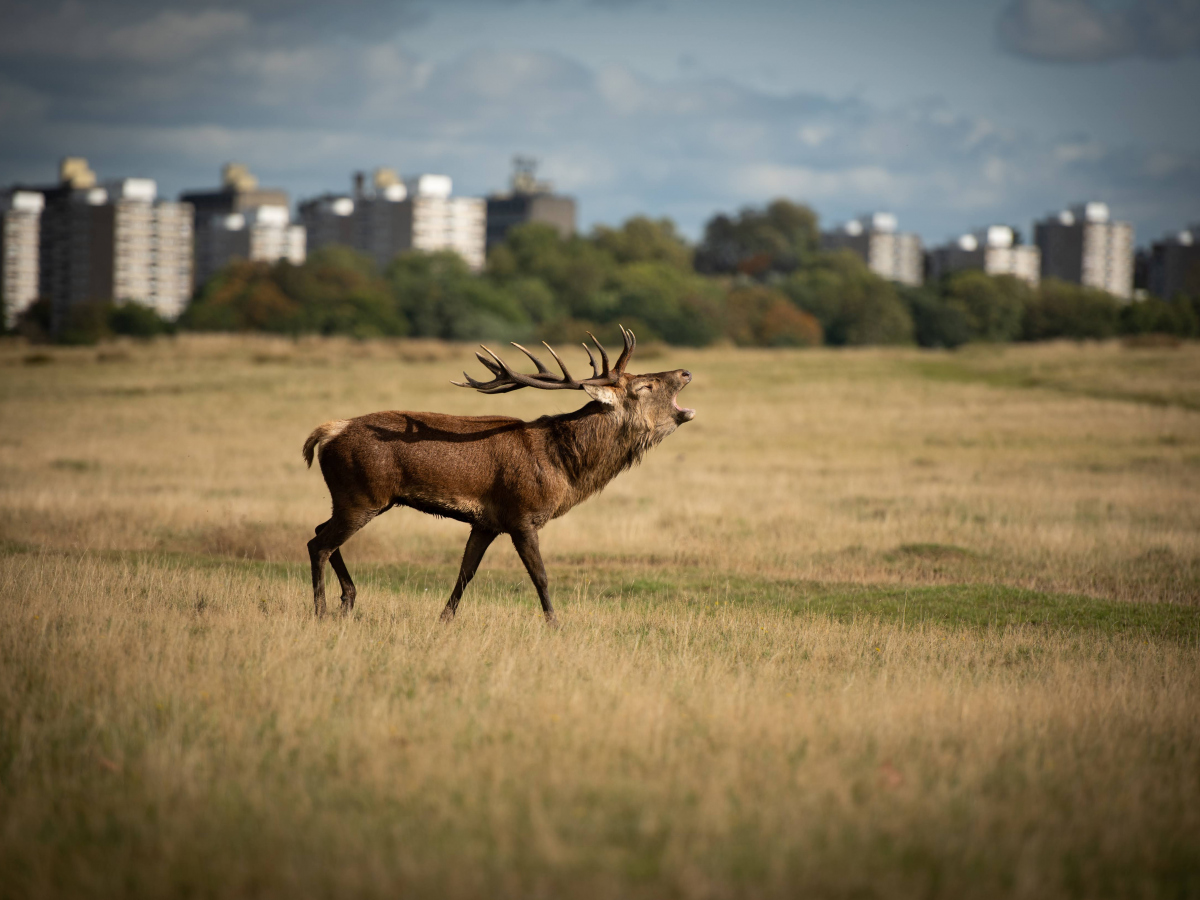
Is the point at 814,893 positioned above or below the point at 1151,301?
below

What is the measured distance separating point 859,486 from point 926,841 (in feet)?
65.2

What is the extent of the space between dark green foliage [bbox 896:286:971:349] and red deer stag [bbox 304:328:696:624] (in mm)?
111927

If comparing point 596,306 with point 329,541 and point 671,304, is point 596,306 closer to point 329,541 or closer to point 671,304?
point 671,304

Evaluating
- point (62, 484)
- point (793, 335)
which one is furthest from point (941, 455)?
point (793, 335)

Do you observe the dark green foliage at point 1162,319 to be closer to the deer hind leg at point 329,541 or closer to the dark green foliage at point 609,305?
the dark green foliage at point 609,305

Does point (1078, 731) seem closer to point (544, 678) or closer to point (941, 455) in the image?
point (544, 678)

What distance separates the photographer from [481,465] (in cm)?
1049

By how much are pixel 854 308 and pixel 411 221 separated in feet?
303

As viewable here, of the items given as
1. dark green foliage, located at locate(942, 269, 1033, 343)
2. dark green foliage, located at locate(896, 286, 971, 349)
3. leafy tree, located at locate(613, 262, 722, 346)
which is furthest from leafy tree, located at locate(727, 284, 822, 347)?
dark green foliage, located at locate(942, 269, 1033, 343)

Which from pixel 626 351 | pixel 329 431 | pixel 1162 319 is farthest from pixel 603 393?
pixel 1162 319

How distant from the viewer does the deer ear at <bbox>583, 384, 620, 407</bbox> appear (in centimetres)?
1074

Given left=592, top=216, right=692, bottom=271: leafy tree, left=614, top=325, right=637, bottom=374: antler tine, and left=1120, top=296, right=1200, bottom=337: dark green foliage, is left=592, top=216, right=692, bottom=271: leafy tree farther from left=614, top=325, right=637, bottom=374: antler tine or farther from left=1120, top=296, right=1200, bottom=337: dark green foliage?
left=614, top=325, right=637, bottom=374: antler tine

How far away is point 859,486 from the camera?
981 inches

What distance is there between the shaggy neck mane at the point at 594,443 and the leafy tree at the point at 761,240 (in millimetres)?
158222
